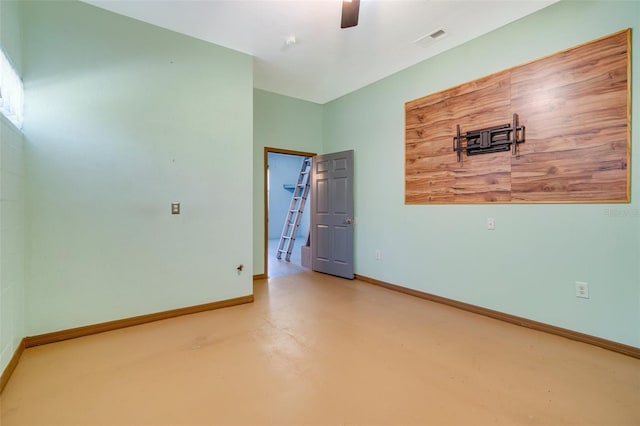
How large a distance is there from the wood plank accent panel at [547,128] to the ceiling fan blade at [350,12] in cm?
183

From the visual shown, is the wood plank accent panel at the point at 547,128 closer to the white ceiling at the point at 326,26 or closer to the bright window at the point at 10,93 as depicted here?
the white ceiling at the point at 326,26

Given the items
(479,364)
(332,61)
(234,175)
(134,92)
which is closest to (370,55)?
(332,61)

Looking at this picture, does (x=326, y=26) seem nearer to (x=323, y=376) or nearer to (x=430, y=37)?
(x=430, y=37)

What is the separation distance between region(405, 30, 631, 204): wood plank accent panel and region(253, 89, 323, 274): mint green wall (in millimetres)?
2224

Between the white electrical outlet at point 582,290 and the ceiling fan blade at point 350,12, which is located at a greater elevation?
the ceiling fan blade at point 350,12

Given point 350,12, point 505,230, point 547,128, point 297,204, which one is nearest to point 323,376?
point 505,230

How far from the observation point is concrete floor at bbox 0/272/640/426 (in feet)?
5.32

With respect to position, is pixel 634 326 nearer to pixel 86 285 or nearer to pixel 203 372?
pixel 203 372

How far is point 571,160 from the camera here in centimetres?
251

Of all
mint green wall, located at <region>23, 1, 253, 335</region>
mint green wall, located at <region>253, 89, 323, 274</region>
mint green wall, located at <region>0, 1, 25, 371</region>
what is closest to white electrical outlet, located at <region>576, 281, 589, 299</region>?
mint green wall, located at <region>23, 1, 253, 335</region>

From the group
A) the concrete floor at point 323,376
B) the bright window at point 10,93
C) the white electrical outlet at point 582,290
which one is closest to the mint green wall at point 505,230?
the white electrical outlet at point 582,290

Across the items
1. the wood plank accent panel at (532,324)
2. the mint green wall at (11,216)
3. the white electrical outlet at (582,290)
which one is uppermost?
the mint green wall at (11,216)

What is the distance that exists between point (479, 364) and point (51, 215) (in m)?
3.74

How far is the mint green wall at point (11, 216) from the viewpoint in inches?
76.1
